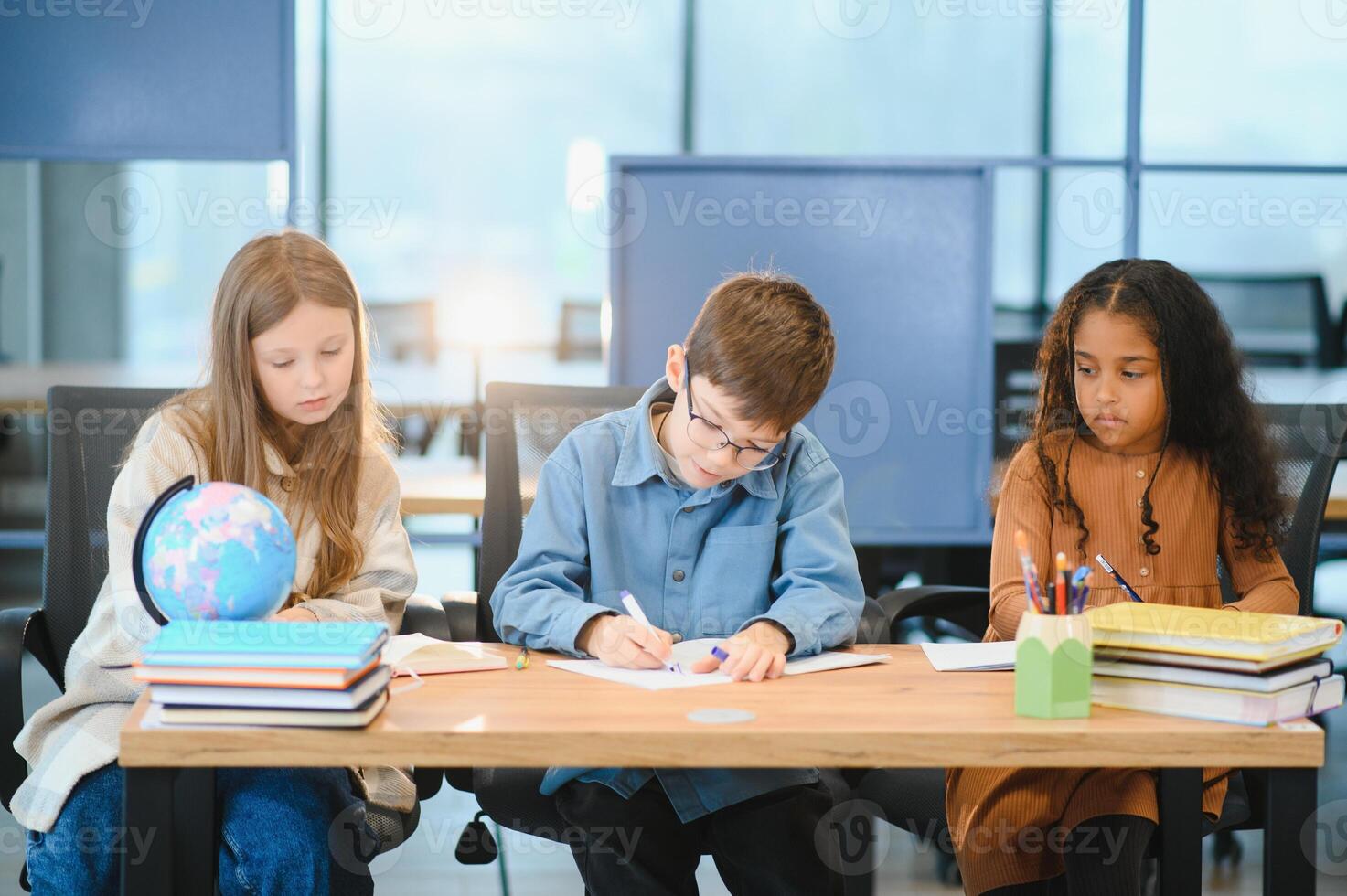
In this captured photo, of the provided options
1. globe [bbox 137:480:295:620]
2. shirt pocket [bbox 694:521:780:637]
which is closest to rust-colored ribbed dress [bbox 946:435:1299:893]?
shirt pocket [bbox 694:521:780:637]

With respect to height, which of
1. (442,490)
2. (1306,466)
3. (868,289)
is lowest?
(442,490)

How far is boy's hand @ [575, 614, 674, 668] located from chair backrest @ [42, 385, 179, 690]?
856mm

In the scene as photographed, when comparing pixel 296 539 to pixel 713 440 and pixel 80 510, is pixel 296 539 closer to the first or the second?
pixel 80 510

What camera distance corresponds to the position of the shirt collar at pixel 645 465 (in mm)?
1766

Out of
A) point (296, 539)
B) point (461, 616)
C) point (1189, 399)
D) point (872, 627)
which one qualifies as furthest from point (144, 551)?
point (1189, 399)

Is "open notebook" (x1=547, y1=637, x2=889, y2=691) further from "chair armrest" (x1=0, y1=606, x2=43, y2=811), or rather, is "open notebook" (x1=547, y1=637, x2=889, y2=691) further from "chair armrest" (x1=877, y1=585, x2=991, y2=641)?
"chair armrest" (x1=0, y1=606, x2=43, y2=811)

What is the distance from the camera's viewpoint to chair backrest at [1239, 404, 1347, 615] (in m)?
2.10

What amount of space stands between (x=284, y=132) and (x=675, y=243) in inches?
34.5

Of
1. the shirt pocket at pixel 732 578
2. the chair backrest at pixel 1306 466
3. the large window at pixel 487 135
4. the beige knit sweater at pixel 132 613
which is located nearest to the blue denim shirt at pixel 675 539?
the shirt pocket at pixel 732 578

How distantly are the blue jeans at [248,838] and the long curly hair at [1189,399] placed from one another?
114 centimetres

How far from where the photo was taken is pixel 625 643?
1552 mm

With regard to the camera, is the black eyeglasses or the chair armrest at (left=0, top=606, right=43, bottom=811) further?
the chair armrest at (left=0, top=606, right=43, bottom=811)

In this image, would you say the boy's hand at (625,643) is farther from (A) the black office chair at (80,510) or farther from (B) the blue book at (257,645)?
(A) the black office chair at (80,510)

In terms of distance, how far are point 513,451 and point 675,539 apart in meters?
0.46
